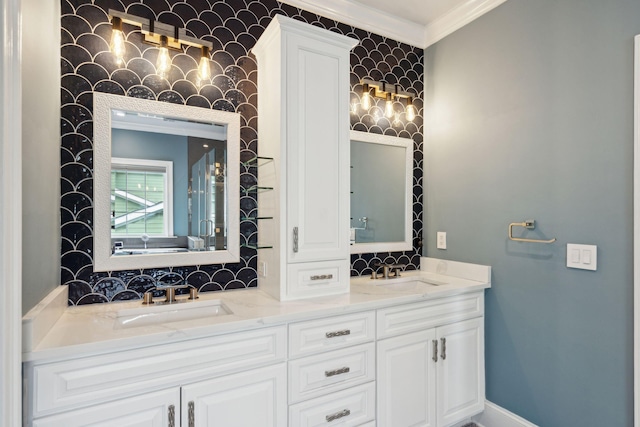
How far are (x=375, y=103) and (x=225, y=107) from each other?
1083 millimetres

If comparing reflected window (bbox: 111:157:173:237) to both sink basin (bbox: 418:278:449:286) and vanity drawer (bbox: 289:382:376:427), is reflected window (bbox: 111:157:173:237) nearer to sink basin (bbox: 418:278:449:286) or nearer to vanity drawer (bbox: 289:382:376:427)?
vanity drawer (bbox: 289:382:376:427)

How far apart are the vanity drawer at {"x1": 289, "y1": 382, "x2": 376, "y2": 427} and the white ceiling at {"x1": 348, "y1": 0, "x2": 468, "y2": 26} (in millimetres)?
2331

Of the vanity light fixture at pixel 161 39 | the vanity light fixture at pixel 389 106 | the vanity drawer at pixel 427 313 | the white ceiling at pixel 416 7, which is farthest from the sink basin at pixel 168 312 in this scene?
the white ceiling at pixel 416 7

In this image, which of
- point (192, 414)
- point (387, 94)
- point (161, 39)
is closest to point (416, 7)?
point (387, 94)

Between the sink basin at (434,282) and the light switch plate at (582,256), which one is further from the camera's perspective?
the sink basin at (434,282)

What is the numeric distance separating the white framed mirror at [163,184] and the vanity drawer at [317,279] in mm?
409

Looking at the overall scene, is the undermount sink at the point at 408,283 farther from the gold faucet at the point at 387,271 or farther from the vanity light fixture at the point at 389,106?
the vanity light fixture at the point at 389,106

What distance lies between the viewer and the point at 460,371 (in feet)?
6.88

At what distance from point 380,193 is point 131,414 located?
6.18ft

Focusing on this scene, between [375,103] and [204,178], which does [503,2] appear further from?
[204,178]

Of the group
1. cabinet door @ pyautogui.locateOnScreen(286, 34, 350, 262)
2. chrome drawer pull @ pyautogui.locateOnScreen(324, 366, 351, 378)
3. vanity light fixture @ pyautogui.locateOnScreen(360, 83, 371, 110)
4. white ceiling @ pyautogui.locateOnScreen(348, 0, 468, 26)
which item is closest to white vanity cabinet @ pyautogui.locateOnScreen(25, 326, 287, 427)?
chrome drawer pull @ pyautogui.locateOnScreen(324, 366, 351, 378)

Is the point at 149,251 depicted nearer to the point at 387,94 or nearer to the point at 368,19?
the point at 387,94

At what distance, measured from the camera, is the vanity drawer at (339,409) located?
159cm

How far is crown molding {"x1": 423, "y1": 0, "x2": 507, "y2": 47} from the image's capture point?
2.21 metres
